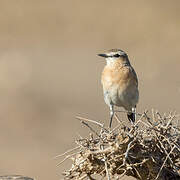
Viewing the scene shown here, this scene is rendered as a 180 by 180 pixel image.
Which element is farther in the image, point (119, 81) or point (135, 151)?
point (119, 81)

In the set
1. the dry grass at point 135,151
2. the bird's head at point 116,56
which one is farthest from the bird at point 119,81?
the dry grass at point 135,151

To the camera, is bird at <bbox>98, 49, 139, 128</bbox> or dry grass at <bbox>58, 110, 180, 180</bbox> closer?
dry grass at <bbox>58, 110, 180, 180</bbox>

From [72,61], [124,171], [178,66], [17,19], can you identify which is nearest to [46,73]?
[72,61]

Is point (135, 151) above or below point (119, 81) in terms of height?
below

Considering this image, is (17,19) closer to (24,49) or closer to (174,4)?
(24,49)

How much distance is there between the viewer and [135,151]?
6.52 meters

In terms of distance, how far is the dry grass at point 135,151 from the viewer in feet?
21.1

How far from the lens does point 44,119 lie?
1891cm

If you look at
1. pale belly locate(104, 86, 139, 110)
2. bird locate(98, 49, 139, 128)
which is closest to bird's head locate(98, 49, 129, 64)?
bird locate(98, 49, 139, 128)

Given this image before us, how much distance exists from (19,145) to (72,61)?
301 inches

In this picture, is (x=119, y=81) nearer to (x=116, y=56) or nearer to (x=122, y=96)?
(x=122, y=96)

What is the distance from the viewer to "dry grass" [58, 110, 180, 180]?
21.1 feet

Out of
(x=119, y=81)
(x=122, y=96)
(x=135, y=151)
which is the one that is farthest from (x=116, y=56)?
(x=135, y=151)

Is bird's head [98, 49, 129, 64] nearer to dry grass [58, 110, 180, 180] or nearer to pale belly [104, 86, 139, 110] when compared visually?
pale belly [104, 86, 139, 110]
